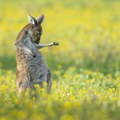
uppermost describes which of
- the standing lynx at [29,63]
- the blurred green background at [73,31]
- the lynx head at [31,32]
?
the blurred green background at [73,31]

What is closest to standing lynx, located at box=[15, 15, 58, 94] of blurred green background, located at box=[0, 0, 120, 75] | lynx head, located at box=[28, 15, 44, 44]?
lynx head, located at box=[28, 15, 44, 44]

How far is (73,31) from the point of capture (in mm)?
20312

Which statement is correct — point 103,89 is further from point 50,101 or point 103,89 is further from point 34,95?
point 50,101

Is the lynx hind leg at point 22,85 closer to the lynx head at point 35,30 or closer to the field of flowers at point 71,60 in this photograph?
the field of flowers at point 71,60

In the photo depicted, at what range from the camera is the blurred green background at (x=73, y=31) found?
50.0 ft

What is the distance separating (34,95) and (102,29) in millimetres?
11690

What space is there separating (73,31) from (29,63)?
457 inches

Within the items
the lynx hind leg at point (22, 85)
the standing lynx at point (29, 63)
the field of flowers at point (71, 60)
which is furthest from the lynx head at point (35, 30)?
the field of flowers at point (71, 60)

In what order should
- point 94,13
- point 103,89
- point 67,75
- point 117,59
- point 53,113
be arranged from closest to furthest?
point 53,113 → point 103,89 → point 67,75 → point 117,59 → point 94,13

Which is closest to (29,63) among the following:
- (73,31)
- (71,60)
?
(71,60)

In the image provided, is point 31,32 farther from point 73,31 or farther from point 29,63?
point 73,31

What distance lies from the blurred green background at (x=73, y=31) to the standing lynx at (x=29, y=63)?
3.96m

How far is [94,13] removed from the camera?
25281mm

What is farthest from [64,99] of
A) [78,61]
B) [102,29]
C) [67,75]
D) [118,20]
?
[118,20]
